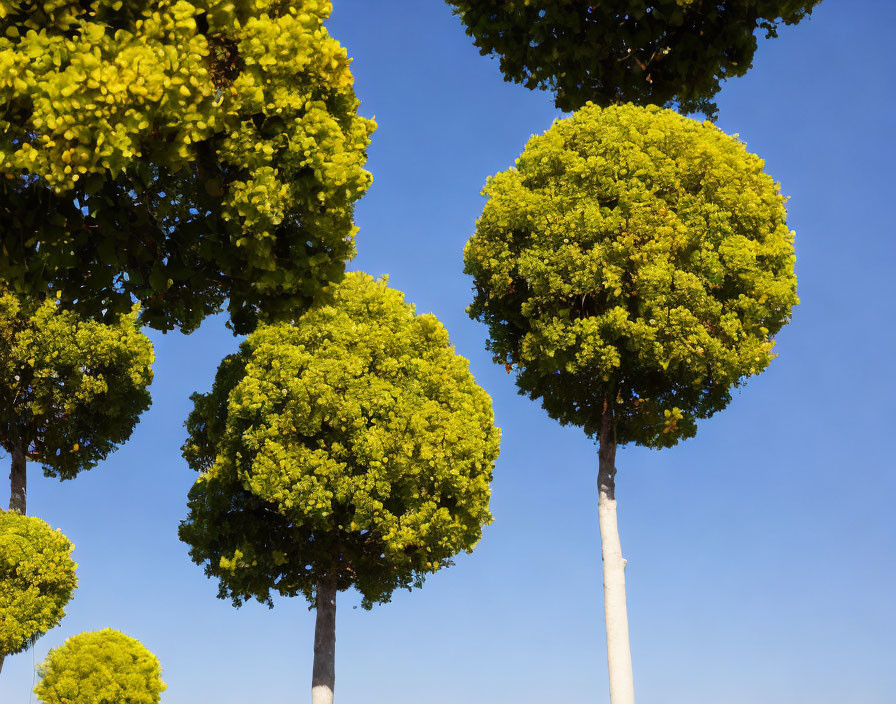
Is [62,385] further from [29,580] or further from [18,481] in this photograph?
[29,580]

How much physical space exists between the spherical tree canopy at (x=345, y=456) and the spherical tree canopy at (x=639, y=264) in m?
3.61

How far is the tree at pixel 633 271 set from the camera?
579 inches

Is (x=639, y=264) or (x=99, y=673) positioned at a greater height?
(x=639, y=264)

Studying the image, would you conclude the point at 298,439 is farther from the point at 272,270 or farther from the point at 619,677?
the point at 272,270

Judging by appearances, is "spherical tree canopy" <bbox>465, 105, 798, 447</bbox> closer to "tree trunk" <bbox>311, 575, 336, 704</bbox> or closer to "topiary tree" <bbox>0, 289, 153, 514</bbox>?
"tree trunk" <bbox>311, 575, 336, 704</bbox>

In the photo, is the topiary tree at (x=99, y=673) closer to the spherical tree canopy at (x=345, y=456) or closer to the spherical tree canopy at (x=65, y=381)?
the spherical tree canopy at (x=65, y=381)

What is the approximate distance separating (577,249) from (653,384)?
10.5ft

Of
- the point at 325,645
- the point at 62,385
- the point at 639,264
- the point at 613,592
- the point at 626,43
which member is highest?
the point at 626,43

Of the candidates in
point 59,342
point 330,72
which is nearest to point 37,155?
point 330,72

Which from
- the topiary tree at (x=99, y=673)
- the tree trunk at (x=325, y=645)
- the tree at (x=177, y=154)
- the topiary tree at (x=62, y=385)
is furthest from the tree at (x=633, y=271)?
the topiary tree at (x=99, y=673)

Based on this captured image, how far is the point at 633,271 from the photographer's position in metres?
15.0

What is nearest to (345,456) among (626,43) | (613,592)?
(613,592)

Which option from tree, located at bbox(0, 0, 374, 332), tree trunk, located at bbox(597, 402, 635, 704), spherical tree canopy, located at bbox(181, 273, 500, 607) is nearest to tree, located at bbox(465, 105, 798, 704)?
tree trunk, located at bbox(597, 402, 635, 704)

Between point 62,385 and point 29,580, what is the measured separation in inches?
194
